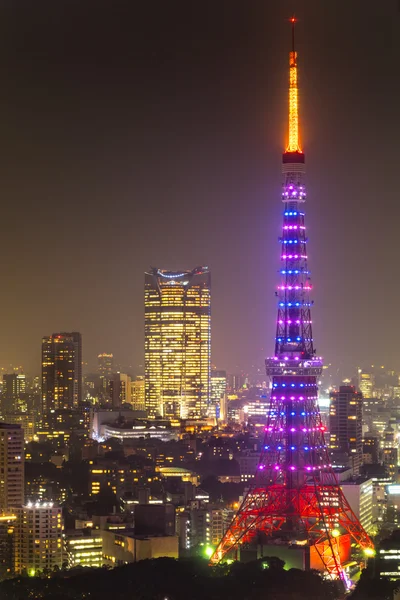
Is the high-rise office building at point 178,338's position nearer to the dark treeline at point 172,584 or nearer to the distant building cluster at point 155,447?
the distant building cluster at point 155,447

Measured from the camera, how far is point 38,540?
22641 millimetres

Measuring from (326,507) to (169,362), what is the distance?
2687 cm

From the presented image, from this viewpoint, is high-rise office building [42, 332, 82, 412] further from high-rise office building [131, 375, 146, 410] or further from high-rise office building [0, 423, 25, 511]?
high-rise office building [0, 423, 25, 511]

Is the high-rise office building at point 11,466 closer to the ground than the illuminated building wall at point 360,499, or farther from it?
farther from it

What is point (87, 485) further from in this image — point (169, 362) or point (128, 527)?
point (169, 362)

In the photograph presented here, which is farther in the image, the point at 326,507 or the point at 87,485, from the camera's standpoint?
the point at 87,485

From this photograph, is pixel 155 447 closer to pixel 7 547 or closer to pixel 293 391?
pixel 293 391

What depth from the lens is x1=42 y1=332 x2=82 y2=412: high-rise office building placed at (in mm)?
48234

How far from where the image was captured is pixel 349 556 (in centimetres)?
2262

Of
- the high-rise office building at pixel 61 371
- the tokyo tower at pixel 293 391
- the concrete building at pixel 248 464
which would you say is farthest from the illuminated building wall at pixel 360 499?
the high-rise office building at pixel 61 371

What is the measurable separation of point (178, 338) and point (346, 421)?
11.6m

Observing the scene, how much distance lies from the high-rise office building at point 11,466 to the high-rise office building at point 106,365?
26876mm

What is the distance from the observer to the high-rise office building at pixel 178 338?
49656 millimetres

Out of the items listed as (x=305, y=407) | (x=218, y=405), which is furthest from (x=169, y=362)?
A: (x=305, y=407)
